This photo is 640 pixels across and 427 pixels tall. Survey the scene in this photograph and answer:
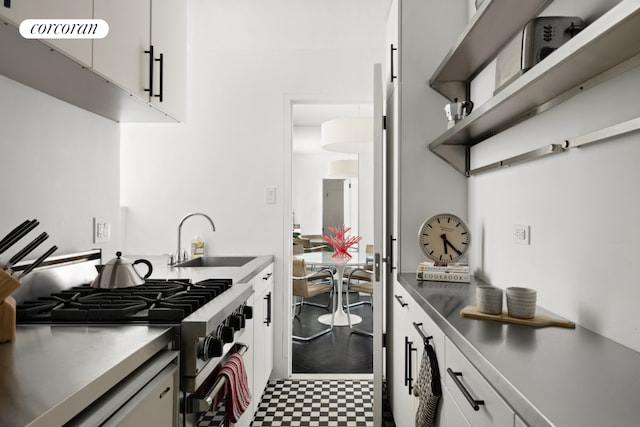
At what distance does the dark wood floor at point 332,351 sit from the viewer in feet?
11.1

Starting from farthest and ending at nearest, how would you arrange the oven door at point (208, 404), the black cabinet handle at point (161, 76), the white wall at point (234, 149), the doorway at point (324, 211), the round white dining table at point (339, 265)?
the round white dining table at point (339, 265) → the doorway at point (324, 211) → the white wall at point (234, 149) → the black cabinet handle at point (161, 76) → the oven door at point (208, 404)

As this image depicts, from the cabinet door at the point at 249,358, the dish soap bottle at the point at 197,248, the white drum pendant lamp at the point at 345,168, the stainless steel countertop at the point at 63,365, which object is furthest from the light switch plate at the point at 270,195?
the white drum pendant lamp at the point at 345,168

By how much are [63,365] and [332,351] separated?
3064 millimetres

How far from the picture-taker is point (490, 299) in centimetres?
128

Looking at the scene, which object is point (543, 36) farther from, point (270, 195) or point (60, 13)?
point (270, 195)

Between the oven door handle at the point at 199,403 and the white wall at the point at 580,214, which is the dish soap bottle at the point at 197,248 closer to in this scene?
the oven door handle at the point at 199,403

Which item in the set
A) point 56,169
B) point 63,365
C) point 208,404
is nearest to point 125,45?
point 56,169

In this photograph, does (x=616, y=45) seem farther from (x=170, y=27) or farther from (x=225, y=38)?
(x=225, y=38)

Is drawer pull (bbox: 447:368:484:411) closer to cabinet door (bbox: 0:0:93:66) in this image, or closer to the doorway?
cabinet door (bbox: 0:0:93:66)

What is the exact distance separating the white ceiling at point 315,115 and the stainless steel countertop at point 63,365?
411cm

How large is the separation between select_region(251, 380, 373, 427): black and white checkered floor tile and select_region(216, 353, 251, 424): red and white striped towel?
0.94 m

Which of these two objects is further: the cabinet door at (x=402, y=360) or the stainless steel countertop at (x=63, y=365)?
the cabinet door at (x=402, y=360)

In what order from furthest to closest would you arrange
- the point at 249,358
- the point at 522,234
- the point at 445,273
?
1. the point at 249,358
2. the point at 445,273
3. the point at 522,234

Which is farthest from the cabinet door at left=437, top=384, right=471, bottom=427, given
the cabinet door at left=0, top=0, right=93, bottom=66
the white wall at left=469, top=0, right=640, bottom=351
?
the cabinet door at left=0, top=0, right=93, bottom=66
